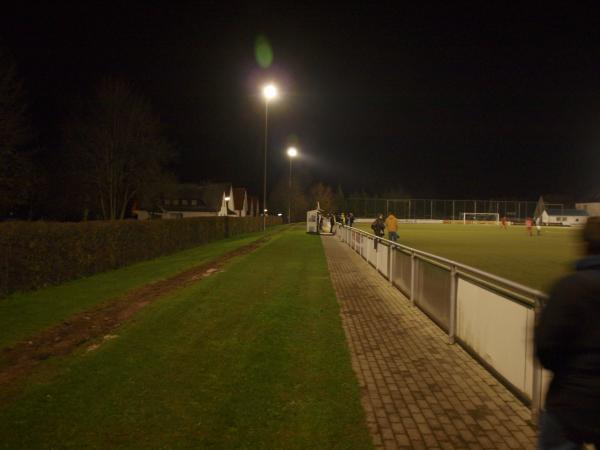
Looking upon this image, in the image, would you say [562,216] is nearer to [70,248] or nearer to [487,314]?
[70,248]

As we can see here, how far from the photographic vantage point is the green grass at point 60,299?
715cm

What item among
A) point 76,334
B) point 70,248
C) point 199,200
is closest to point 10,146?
point 70,248

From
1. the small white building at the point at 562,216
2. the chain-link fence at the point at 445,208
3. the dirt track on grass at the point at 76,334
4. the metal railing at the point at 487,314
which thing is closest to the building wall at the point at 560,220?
the small white building at the point at 562,216

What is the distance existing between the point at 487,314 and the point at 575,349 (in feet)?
10.3

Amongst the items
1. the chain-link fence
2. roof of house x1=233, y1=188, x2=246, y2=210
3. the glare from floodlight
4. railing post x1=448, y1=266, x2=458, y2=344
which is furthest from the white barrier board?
the chain-link fence

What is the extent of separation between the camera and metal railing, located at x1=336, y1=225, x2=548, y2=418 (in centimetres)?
399

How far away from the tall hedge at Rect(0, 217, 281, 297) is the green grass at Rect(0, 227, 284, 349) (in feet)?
1.10

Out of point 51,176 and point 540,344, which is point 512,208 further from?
point 540,344

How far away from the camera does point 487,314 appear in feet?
16.3

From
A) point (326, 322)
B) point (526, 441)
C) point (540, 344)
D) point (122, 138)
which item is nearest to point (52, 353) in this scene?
point (326, 322)

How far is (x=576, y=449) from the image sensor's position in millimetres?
2096

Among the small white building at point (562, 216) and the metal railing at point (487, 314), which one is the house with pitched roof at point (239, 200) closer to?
the small white building at point (562, 216)

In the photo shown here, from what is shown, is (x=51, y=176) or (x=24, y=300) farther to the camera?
(x=51, y=176)

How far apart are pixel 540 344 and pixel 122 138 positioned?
3024 cm
